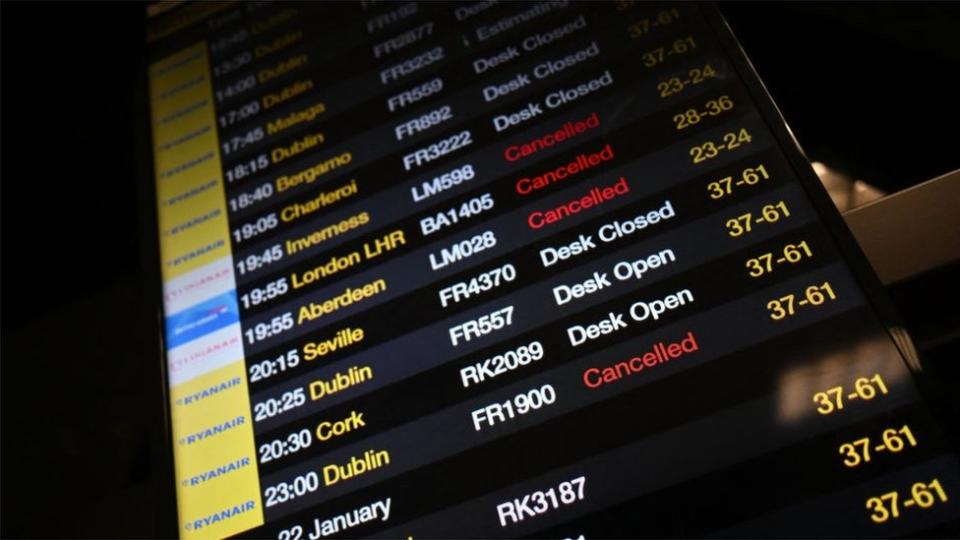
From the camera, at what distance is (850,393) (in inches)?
51.3


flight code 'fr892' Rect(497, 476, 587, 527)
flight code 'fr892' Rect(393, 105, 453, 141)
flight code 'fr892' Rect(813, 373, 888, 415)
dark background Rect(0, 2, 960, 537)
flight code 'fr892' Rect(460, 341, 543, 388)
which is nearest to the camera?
flight code 'fr892' Rect(813, 373, 888, 415)

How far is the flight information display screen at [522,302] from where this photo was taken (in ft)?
4.38

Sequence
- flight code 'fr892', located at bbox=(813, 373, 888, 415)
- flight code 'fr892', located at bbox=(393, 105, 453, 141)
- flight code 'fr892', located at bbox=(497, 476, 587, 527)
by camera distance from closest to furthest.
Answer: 1. flight code 'fr892', located at bbox=(813, 373, 888, 415)
2. flight code 'fr892', located at bbox=(497, 476, 587, 527)
3. flight code 'fr892', located at bbox=(393, 105, 453, 141)

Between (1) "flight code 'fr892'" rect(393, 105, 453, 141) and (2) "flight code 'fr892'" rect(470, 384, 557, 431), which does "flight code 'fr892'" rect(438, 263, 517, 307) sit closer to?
(2) "flight code 'fr892'" rect(470, 384, 557, 431)

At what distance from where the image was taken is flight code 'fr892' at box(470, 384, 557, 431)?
1.49 m

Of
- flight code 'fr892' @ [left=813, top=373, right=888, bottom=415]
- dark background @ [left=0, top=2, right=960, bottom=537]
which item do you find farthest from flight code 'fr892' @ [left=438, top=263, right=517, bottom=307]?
dark background @ [left=0, top=2, right=960, bottom=537]

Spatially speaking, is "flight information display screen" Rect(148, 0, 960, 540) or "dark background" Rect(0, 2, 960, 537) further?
"dark background" Rect(0, 2, 960, 537)

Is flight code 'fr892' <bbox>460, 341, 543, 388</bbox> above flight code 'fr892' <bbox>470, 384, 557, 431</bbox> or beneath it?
above

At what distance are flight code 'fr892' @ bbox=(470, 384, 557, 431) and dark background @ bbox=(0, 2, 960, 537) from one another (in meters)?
0.71

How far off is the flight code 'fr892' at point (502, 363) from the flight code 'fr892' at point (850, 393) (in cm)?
49

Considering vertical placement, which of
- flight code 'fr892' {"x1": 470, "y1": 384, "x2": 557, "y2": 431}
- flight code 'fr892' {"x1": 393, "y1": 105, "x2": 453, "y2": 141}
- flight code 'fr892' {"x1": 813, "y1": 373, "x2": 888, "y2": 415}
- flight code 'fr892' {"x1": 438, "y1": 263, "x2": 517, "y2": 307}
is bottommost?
flight code 'fr892' {"x1": 813, "y1": 373, "x2": 888, "y2": 415}

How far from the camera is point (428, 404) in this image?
1.58m

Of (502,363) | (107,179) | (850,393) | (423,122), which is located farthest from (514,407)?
(107,179)

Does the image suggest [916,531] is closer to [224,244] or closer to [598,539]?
[598,539]
